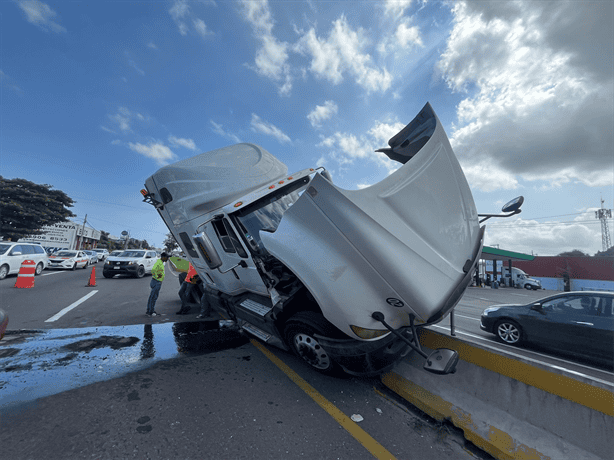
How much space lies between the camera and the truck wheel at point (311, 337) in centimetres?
272

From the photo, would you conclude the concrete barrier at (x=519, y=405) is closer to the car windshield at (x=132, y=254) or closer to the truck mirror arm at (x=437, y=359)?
the truck mirror arm at (x=437, y=359)

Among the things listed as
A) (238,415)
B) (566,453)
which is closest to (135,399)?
(238,415)

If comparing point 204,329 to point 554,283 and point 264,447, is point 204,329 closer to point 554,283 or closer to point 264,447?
point 264,447

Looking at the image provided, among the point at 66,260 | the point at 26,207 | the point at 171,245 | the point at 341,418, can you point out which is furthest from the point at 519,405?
the point at 171,245

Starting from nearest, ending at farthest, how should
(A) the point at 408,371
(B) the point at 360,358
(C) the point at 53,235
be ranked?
(B) the point at 360,358
(A) the point at 408,371
(C) the point at 53,235

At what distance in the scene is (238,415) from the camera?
2.39 m

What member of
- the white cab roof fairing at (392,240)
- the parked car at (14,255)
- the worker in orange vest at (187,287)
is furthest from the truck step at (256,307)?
the parked car at (14,255)

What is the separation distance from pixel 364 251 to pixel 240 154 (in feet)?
12.0

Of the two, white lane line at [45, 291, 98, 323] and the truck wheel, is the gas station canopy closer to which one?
the truck wheel

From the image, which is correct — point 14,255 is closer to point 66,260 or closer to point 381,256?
point 66,260

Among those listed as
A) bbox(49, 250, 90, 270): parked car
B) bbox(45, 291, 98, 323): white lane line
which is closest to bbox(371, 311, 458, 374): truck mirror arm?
bbox(45, 291, 98, 323): white lane line

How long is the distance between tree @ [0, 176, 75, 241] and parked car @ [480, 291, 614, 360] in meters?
37.9

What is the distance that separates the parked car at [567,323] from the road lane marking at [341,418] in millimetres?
5117

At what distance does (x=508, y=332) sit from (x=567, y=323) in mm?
1109
